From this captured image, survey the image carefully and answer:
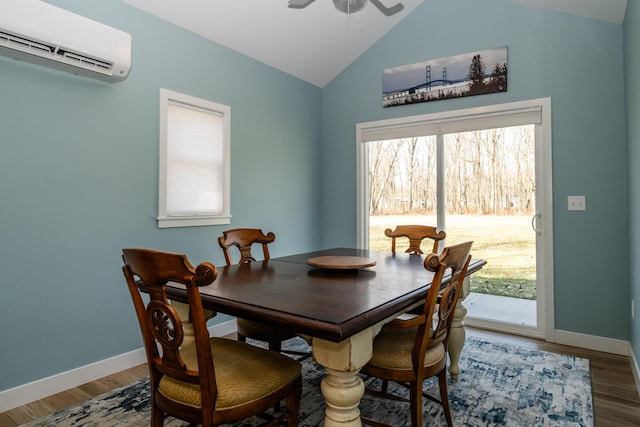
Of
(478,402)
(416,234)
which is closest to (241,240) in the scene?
(416,234)

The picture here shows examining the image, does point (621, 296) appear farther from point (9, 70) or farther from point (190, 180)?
point (9, 70)

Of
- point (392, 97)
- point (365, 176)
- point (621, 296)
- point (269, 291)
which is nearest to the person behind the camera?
point (269, 291)

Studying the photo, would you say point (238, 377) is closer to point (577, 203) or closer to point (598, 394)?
point (598, 394)

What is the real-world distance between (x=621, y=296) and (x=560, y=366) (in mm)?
826

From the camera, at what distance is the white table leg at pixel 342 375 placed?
123 centimetres

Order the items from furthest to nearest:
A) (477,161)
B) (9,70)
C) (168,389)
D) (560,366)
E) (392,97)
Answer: (392,97) → (477,161) → (560,366) → (9,70) → (168,389)

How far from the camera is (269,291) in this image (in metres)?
1.53

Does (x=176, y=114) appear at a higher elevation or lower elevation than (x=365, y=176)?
higher

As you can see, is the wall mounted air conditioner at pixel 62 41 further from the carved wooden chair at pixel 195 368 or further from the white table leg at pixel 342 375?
the white table leg at pixel 342 375

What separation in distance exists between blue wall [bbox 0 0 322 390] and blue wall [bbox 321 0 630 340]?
2358mm

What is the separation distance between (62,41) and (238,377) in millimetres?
2081

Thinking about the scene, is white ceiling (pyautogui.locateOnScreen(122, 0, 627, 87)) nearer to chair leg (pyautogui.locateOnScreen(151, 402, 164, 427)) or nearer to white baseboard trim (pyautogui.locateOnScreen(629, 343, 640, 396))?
white baseboard trim (pyautogui.locateOnScreen(629, 343, 640, 396))

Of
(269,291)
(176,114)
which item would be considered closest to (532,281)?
(269,291)

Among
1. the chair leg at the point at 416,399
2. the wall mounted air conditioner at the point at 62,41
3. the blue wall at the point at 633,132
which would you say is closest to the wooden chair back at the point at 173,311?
the chair leg at the point at 416,399
